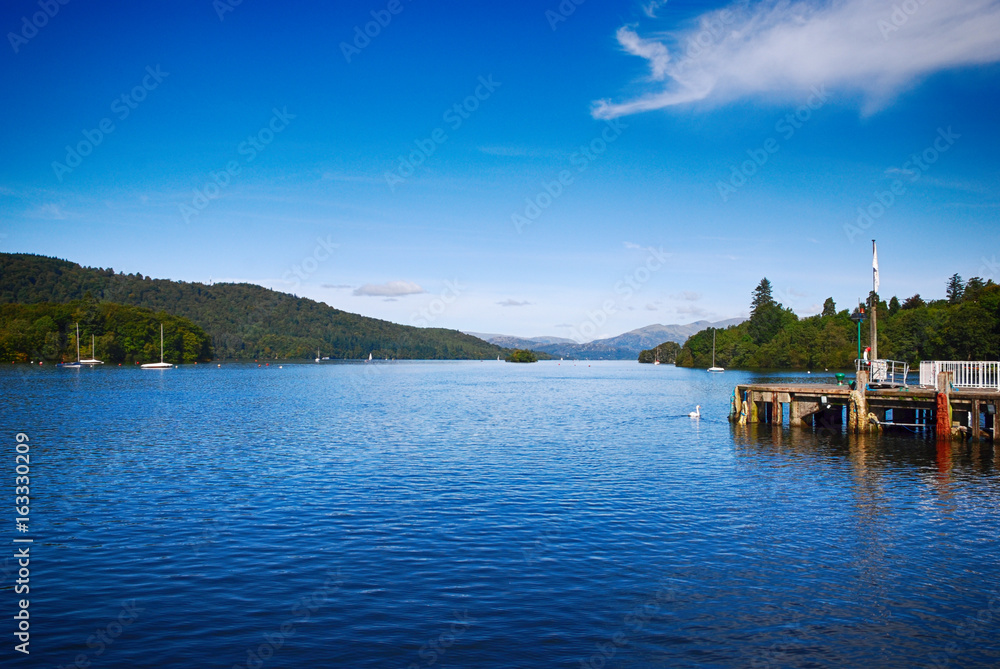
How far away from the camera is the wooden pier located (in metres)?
35.0

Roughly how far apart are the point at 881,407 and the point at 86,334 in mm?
192770

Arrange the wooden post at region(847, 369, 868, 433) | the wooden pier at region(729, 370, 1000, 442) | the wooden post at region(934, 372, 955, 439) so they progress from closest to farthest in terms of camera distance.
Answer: the wooden pier at region(729, 370, 1000, 442) < the wooden post at region(934, 372, 955, 439) < the wooden post at region(847, 369, 868, 433)

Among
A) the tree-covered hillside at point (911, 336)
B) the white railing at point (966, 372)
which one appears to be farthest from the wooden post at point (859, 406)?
the tree-covered hillside at point (911, 336)

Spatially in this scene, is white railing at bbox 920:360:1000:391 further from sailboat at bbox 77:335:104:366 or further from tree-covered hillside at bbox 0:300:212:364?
tree-covered hillside at bbox 0:300:212:364

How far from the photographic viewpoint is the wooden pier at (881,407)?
35000 mm

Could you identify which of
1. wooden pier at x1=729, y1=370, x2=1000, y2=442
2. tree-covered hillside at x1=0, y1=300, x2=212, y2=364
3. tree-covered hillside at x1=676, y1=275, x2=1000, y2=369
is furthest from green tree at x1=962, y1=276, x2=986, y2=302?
tree-covered hillside at x1=0, y1=300, x2=212, y2=364

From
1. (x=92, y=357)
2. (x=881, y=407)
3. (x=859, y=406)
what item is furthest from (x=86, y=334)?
(x=881, y=407)

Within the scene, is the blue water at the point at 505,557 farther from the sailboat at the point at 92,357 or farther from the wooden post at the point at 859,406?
the sailboat at the point at 92,357

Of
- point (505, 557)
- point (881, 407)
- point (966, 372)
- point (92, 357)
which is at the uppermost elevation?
point (966, 372)

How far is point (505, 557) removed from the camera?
15.6m

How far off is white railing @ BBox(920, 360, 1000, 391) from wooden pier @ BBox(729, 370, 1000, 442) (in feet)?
3.10

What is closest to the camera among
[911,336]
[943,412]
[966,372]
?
[943,412]

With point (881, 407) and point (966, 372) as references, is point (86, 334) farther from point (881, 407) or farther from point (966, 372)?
point (966, 372)

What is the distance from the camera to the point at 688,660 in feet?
34.6
